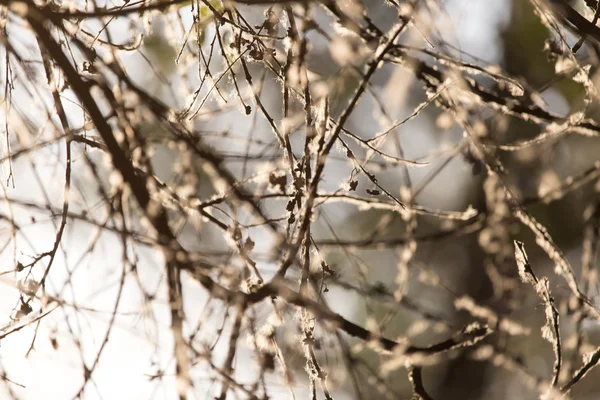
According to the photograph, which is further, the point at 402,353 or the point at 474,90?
the point at 474,90

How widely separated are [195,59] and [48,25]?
36cm

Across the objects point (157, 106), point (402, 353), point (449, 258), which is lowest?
point (402, 353)

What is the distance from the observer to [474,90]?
147 cm

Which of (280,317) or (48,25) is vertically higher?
(48,25)

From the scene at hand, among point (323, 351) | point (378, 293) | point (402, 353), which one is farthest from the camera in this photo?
point (378, 293)

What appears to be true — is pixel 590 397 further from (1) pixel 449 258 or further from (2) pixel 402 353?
(2) pixel 402 353

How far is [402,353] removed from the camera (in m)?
1.15

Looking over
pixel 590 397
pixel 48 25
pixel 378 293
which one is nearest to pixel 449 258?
pixel 590 397

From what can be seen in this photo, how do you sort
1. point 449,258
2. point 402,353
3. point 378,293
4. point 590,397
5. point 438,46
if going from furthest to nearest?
point 449,258 → point 590,397 → point 378,293 → point 438,46 → point 402,353

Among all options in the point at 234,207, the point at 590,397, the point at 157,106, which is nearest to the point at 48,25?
the point at 157,106

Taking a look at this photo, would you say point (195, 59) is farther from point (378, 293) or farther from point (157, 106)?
point (378, 293)

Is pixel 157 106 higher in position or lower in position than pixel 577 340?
higher

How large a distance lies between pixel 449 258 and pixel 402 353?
4442 millimetres

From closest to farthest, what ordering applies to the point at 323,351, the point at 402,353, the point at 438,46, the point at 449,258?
the point at 402,353 < the point at 438,46 < the point at 323,351 < the point at 449,258
